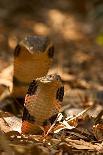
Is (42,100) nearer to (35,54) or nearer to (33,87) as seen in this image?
(33,87)

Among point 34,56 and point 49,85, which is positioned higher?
point 34,56

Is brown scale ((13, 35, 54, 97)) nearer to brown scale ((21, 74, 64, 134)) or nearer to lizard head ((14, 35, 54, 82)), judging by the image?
lizard head ((14, 35, 54, 82))

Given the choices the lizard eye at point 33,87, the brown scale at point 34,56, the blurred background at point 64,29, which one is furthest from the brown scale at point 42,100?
the blurred background at point 64,29

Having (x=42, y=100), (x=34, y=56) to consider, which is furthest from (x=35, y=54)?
(x=42, y=100)

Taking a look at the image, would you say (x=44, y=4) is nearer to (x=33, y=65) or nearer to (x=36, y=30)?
(x=36, y=30)

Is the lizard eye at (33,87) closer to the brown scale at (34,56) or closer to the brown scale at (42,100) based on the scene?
the brown scale at (42,100)

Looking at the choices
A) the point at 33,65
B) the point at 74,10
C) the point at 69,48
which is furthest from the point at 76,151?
the point at 74,10
